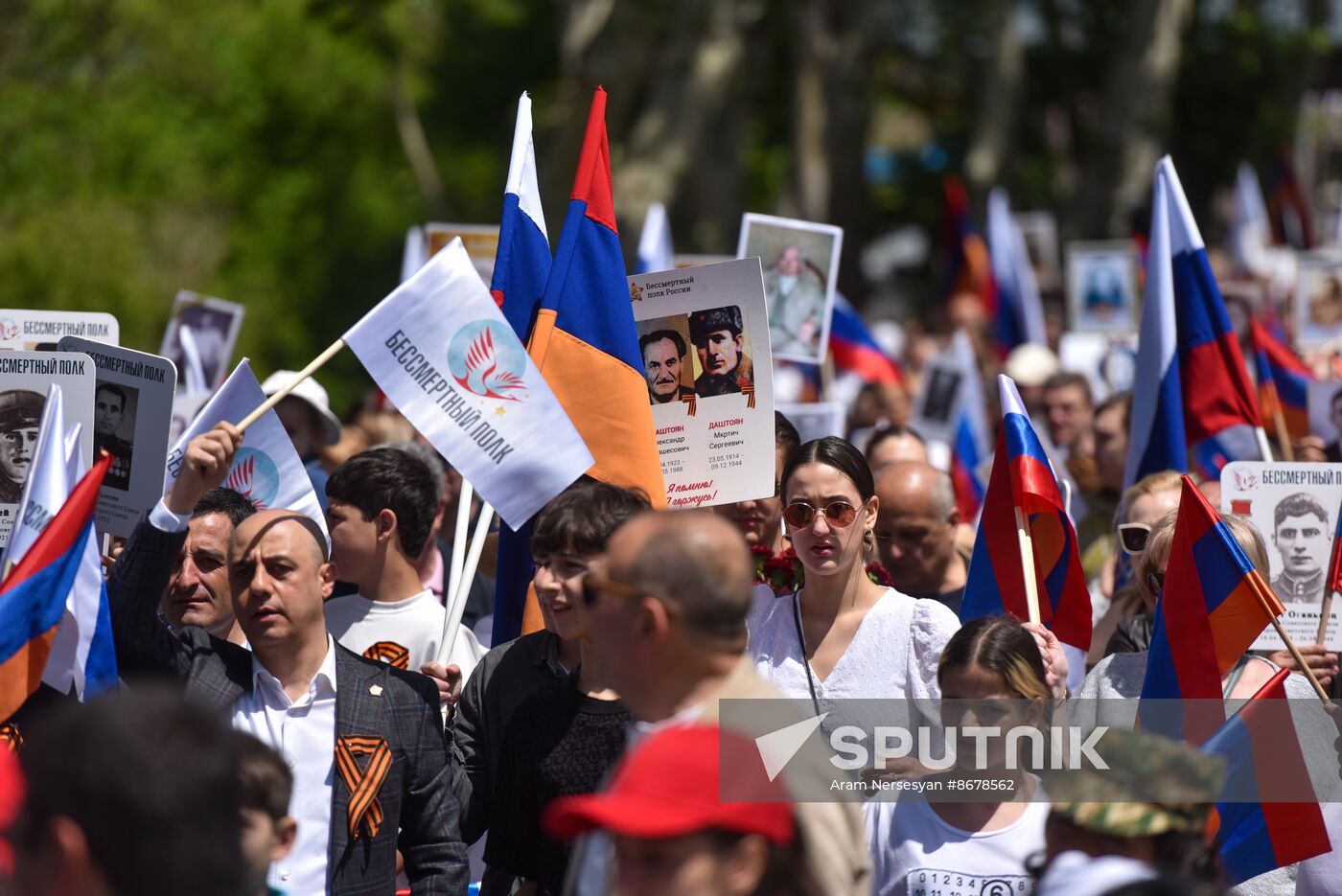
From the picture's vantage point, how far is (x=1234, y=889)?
481 cm

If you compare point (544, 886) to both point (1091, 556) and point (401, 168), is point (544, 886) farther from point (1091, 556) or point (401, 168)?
point (401, 168)

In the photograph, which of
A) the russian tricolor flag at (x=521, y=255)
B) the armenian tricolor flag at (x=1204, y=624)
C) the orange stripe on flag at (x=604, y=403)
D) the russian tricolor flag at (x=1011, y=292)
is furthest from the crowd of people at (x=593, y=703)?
the russian tricolor flag at (x=1011, y=292)

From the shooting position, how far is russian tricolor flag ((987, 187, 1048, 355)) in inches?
535

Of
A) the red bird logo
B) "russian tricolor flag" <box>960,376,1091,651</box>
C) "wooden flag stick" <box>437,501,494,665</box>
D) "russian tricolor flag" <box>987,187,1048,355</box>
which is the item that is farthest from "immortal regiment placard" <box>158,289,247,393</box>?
"russian tricolor flag" <box>987,187,1048,355</box>

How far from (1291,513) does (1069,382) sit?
12.6ft

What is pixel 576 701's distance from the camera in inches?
173

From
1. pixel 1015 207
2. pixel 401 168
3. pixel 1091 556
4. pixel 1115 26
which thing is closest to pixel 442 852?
pixel 1091 556

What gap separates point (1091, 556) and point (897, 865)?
12.0 ft

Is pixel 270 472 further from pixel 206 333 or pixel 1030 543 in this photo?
pixel 206 333

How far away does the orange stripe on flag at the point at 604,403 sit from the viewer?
562 cm

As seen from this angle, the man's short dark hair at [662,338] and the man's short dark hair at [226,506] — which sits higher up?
the man's short dark hair at [662,338]

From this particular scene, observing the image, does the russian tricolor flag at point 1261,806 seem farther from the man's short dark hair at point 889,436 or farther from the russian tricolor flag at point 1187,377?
the man's short dark hair at point 889,436

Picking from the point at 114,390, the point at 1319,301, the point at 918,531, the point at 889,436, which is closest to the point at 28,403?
the point at 114,390

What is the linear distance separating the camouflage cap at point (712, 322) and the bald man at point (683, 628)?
2725 millimetres
